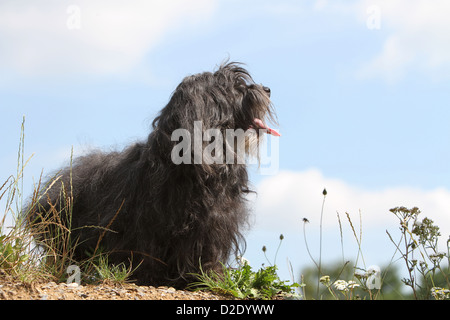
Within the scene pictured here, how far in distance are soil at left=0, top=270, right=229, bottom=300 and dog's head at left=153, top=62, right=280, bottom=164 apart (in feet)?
4.37

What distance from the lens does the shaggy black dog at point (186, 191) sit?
5.00m

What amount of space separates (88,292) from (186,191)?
122 cm

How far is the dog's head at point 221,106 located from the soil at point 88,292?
1332 mm

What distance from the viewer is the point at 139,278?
16.7 ft

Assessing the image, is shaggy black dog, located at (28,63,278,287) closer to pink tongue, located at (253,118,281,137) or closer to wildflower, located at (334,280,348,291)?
pink tongue, located at (253,118,281,137)

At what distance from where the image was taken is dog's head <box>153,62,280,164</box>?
16.4ft

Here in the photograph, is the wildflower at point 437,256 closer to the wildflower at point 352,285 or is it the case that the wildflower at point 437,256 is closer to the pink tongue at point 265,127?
the wildflower at point 352,285

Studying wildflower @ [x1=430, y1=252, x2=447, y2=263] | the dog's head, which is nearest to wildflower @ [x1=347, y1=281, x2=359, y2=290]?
wildflower @ [x1=430, y1=252, x2=447, y2=263]

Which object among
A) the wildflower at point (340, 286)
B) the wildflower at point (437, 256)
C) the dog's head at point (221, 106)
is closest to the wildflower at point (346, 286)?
the wildflower at point (340, 286)
